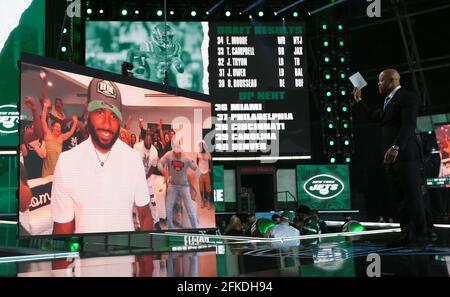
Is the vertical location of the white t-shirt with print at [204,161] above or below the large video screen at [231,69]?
below

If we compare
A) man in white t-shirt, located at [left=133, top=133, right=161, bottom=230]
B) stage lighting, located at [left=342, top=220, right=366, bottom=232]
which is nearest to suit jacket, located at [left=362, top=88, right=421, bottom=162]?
man in white t-shirt, located at [left=133, top=133, right=161, bottom=230]

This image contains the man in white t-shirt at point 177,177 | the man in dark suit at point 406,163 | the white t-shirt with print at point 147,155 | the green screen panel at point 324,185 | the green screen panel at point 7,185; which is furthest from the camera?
the green screen panel at point 324,185

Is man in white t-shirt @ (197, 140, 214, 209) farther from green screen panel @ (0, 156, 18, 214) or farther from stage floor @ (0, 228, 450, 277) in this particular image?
green screen panel @ (0, 156, 18, 214)

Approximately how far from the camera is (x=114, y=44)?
12430mm

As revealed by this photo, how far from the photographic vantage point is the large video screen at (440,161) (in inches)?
484

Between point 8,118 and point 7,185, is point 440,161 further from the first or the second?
point 7,185

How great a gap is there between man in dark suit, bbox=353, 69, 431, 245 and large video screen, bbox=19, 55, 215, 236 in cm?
223

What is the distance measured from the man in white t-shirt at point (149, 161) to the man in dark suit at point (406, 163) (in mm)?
2215

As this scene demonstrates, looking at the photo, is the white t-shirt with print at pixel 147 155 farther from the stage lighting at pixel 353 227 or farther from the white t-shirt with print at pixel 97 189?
the stage lighting at pixel 353 227

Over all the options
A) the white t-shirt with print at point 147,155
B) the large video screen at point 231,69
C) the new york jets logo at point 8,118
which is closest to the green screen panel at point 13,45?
the new york jets logo at point 8,118

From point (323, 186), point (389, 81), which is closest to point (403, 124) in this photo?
point (389, 81)

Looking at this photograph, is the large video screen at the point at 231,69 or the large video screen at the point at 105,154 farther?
the large video screen at the point at 231,69

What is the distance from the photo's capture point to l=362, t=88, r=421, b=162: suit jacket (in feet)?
11.2
